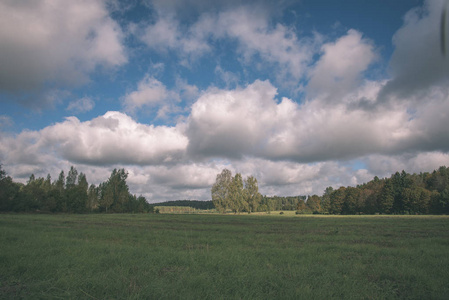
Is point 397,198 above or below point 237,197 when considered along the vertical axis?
below

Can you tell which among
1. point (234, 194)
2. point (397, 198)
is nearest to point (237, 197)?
point (234, 194)

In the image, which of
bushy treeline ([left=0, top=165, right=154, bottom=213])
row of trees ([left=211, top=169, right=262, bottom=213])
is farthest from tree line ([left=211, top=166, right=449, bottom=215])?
bushy treeline ([left=0, top=165, right=154, bottom=213])

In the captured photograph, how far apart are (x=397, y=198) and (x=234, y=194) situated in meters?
57.2

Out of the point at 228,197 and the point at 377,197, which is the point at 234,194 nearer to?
the point at 228,197

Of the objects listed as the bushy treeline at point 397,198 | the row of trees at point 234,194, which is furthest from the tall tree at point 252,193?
the bushy treeline at point 397,198

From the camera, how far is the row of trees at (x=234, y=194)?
9119cm

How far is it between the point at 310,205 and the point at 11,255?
524 ft

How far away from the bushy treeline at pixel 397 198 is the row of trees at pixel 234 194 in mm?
40963

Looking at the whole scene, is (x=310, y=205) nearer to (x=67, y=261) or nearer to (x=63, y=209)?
(x=63, y=209)

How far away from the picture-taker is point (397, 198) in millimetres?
84938

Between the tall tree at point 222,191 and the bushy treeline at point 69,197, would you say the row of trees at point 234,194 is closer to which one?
the tall tree at point 222,191

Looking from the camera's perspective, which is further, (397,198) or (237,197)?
(237,197)

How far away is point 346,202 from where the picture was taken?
106 meters

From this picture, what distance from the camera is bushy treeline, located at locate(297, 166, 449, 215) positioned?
74938 mm
